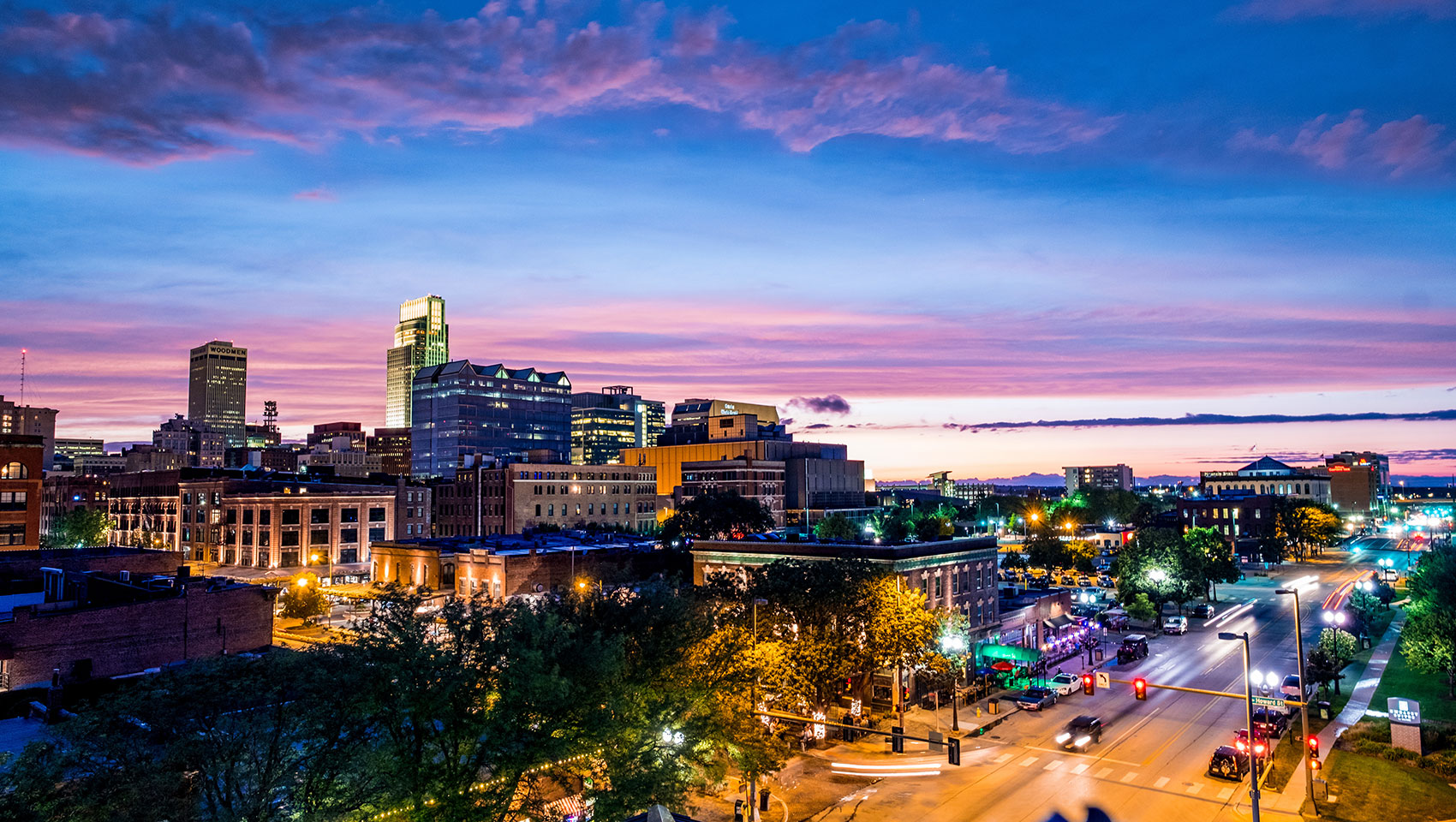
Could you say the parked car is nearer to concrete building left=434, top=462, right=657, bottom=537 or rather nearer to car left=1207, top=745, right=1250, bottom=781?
car left=1207, top=745, right=1250, bottom=781

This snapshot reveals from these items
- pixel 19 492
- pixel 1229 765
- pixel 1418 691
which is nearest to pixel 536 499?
pixel 19 492

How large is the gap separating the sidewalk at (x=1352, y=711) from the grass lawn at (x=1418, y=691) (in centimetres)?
61

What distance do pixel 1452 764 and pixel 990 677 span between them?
2739 centimetres

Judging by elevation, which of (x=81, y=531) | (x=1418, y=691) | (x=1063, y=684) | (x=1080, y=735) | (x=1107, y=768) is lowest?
(x=1418, y=691)

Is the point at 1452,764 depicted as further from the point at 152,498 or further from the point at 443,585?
the point at 152,498

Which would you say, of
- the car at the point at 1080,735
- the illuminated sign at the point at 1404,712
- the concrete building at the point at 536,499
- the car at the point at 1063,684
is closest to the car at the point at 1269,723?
the illuminated sign at the point at 1404,712

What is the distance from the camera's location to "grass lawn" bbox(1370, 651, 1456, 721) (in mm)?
53916

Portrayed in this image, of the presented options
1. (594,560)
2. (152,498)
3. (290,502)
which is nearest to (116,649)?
(594,560)

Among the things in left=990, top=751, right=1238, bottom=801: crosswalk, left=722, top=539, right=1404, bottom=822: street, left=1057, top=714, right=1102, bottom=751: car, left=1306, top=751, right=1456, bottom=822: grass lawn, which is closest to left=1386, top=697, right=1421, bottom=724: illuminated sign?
left=1306, top=751, right=1456, bottom=822: grass lawn

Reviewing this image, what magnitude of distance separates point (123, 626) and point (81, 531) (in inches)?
4368

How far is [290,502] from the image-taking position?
124625 mm

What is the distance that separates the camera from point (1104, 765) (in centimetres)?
4591

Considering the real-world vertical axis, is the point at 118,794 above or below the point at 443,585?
above

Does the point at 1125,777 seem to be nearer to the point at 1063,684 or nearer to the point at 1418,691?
the point at 1063,684
